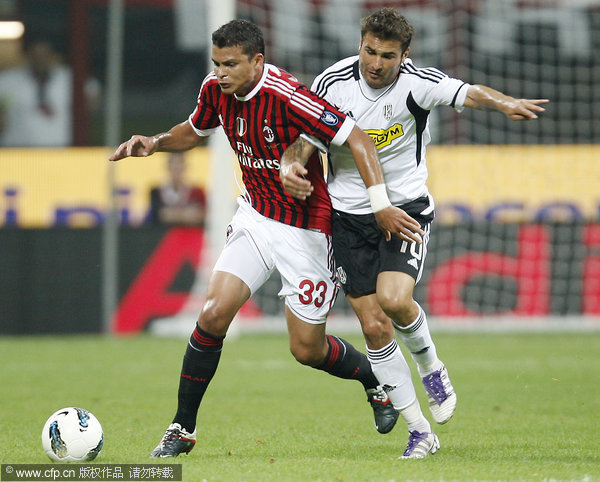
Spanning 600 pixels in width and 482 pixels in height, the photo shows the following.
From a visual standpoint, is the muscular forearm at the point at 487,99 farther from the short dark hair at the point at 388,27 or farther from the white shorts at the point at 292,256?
the white shorts at the point at 292,256

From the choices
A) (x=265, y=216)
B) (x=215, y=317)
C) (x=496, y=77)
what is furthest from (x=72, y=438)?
(x=496, y=77)

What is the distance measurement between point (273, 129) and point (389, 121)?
60 centimetres

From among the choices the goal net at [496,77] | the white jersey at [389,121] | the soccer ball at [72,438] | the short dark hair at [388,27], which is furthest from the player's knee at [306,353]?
the goal net at [496,77]

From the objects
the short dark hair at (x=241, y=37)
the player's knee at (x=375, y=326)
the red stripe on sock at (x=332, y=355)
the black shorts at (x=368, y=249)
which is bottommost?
the red stripe on sock at (x=332, y=355)

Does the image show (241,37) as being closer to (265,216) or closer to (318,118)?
(318,118)

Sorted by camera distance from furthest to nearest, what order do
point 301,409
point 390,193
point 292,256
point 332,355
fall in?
point 301,409
point 332,355
point 292,256
point 390,193

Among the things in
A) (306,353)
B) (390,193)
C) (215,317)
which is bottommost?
(306,353)

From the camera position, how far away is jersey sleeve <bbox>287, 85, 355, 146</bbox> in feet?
17.1

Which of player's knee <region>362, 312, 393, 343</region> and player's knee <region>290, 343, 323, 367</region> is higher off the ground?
player's knee <region>362, 312, 393, 343</region>

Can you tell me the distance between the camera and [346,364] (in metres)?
5.92

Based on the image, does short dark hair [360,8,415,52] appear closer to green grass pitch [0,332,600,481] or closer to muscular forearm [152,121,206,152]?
muscular forearm [152,121,206,152]

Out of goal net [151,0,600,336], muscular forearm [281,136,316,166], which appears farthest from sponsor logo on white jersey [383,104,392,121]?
goal net [151,0,600,336]


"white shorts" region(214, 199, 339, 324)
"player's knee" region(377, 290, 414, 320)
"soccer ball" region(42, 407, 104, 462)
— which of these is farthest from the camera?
"white shorts" region(214, 199, 339, 324)

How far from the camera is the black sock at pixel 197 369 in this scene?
527 cm
